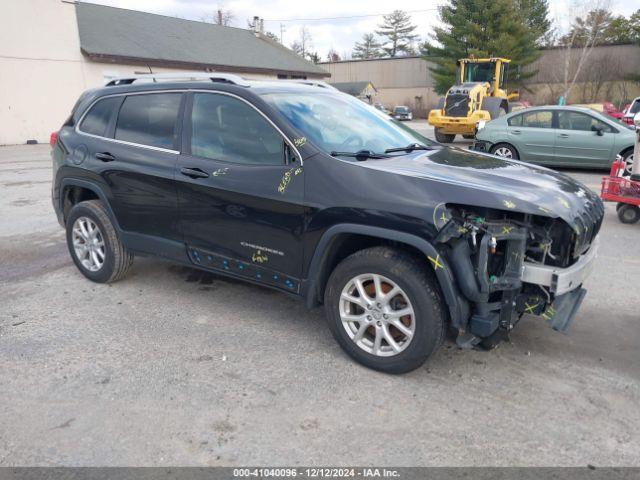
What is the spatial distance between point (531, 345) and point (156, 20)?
33.4 m

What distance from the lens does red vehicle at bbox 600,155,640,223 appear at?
23.6 feet

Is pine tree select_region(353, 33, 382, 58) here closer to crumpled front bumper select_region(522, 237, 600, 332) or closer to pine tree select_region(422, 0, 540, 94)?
pine tree select_region(422, 0, 540, 94)

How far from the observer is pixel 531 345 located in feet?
12.7

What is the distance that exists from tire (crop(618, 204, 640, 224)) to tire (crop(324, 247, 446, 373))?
18.3 feet

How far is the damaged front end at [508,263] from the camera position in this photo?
308cm

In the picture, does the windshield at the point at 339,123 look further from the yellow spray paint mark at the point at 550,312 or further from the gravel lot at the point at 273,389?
the yellow spray paint mark at the point at 550,312

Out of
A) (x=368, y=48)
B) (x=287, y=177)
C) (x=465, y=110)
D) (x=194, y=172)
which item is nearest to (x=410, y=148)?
(x=287, y=177)

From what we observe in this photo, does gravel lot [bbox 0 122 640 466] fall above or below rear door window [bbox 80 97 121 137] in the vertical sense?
below

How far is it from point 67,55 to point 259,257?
23911 mm

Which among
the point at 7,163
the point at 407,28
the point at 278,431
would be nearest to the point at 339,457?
the point at 278,431

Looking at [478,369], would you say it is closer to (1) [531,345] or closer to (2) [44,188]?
(1) [531,345]

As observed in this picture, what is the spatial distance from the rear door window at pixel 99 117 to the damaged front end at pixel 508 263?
331 cm

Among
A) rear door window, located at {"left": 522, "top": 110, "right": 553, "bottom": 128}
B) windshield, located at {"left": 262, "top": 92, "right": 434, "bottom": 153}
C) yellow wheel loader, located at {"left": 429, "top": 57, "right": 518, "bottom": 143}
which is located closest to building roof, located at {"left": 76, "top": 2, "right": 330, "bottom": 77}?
yellow wheel loader, located at {"left": 429, "top": 57, "right": 518, "bottom": 143}

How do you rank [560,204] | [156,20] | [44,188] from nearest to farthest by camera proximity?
[560,204] → [44,188] → [156,20]
